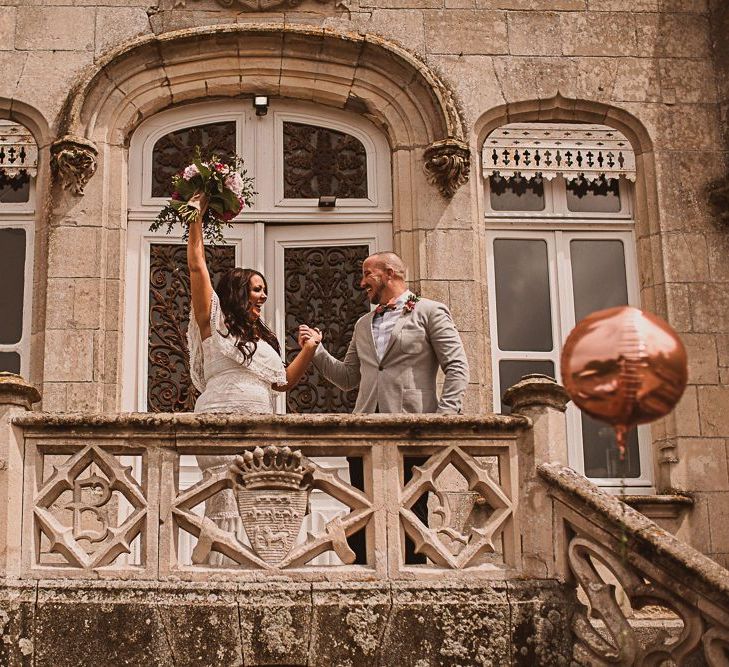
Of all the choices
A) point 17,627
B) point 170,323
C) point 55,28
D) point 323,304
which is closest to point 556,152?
point 323,304

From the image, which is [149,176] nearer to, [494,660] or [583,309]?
[583,309]

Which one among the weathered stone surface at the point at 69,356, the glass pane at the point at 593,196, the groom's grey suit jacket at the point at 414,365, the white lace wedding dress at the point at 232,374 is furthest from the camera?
the glass pane at the point at 593,196

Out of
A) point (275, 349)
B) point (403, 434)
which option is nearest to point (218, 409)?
point (275, 349)

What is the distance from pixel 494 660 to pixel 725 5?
6.24 metres

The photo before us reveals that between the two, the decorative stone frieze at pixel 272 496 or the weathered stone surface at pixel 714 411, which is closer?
the decorative stone frieze at pixel 272 496

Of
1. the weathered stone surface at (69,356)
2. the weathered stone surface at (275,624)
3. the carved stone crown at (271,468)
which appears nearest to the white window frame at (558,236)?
the weathered stone surface at (69,356)

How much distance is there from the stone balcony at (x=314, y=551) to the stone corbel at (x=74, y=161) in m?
3.32

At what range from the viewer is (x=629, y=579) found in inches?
266

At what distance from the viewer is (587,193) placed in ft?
36.1

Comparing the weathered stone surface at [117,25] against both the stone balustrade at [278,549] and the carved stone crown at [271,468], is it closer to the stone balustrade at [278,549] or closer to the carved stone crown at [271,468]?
the stone balustrade at [278,549]

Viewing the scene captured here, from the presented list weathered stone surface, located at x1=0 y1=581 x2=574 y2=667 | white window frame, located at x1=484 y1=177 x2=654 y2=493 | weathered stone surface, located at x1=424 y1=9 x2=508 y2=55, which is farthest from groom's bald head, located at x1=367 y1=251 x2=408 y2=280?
weathered stone surface, located at x1=424 y1=9 x2=508 y2=55

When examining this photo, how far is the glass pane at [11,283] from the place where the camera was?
33.9ft

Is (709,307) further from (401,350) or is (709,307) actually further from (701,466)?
(401,350)

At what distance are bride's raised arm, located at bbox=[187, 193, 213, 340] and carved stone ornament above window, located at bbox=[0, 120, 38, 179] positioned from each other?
3.15 metres
